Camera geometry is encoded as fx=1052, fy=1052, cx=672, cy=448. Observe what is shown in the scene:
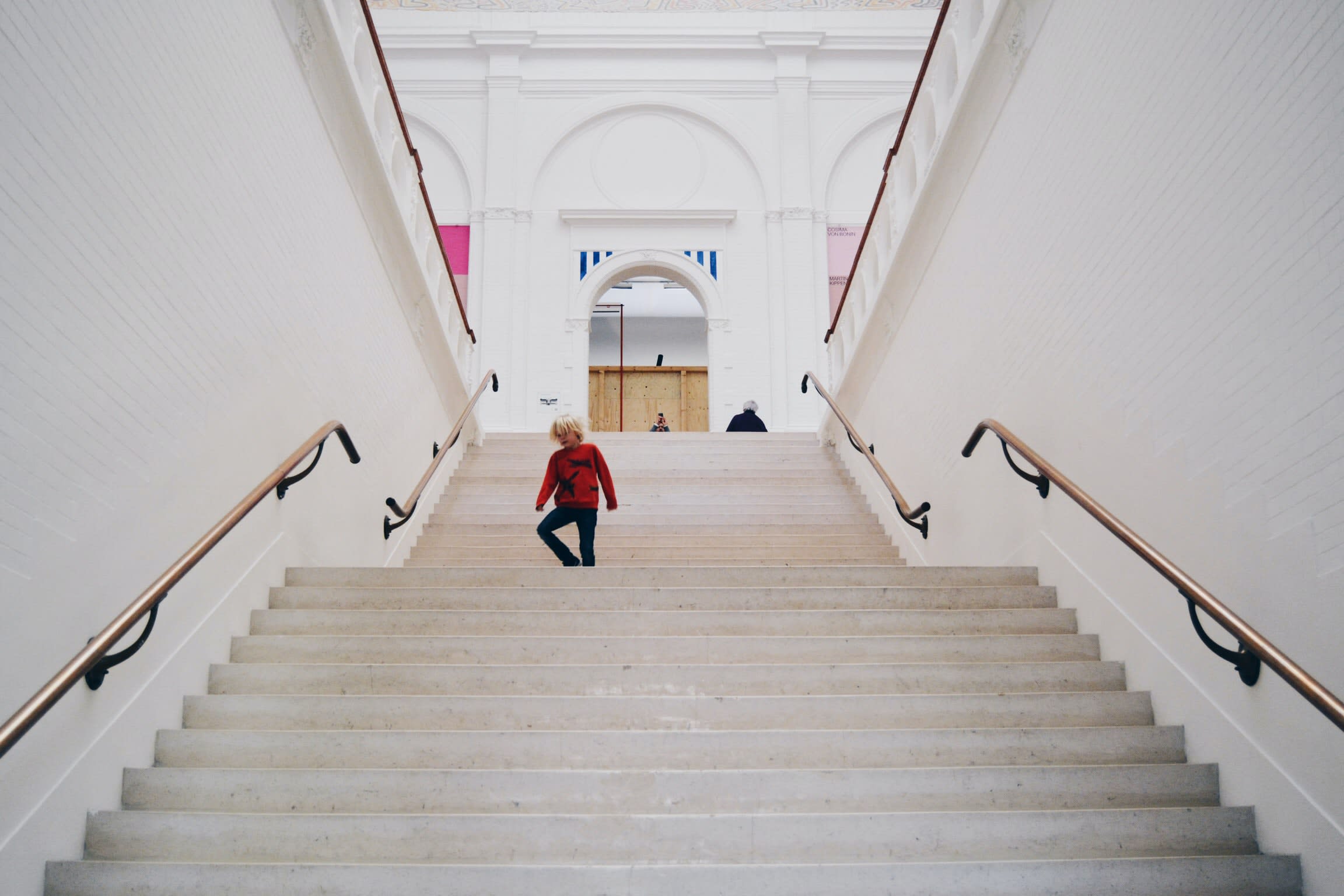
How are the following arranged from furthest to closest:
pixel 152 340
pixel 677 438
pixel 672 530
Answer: pixel 677 438
pixel 672 530
pixel 152 340

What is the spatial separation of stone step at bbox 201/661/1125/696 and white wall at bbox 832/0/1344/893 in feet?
1.29

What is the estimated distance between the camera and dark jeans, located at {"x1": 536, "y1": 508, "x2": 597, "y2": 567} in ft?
20.1

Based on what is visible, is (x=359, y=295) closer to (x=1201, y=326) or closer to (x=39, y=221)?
(x=39, y=221)

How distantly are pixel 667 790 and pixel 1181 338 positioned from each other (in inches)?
90.8

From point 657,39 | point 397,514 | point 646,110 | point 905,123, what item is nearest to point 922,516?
point 905,123

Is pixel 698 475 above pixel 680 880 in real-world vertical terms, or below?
above

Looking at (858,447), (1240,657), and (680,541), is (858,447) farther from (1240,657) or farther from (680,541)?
(1240,657)

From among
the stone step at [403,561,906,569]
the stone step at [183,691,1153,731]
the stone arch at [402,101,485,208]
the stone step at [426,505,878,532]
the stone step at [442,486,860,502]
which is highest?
the stone arch at [402,101,485,208]

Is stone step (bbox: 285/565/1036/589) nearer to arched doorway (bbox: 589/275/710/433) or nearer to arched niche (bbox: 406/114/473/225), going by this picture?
arched niche (bbox: 406/114/473/225)

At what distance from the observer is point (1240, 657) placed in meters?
3.16

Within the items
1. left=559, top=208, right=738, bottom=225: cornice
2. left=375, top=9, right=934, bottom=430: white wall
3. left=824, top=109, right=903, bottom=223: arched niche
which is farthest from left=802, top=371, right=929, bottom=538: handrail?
left=824, top=109, right=903, bottom=223: arched niche

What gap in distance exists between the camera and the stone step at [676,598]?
4.63m

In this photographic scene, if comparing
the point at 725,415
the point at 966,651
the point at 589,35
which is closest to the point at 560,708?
the point at 966,651

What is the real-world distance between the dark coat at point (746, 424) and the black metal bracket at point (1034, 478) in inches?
253
